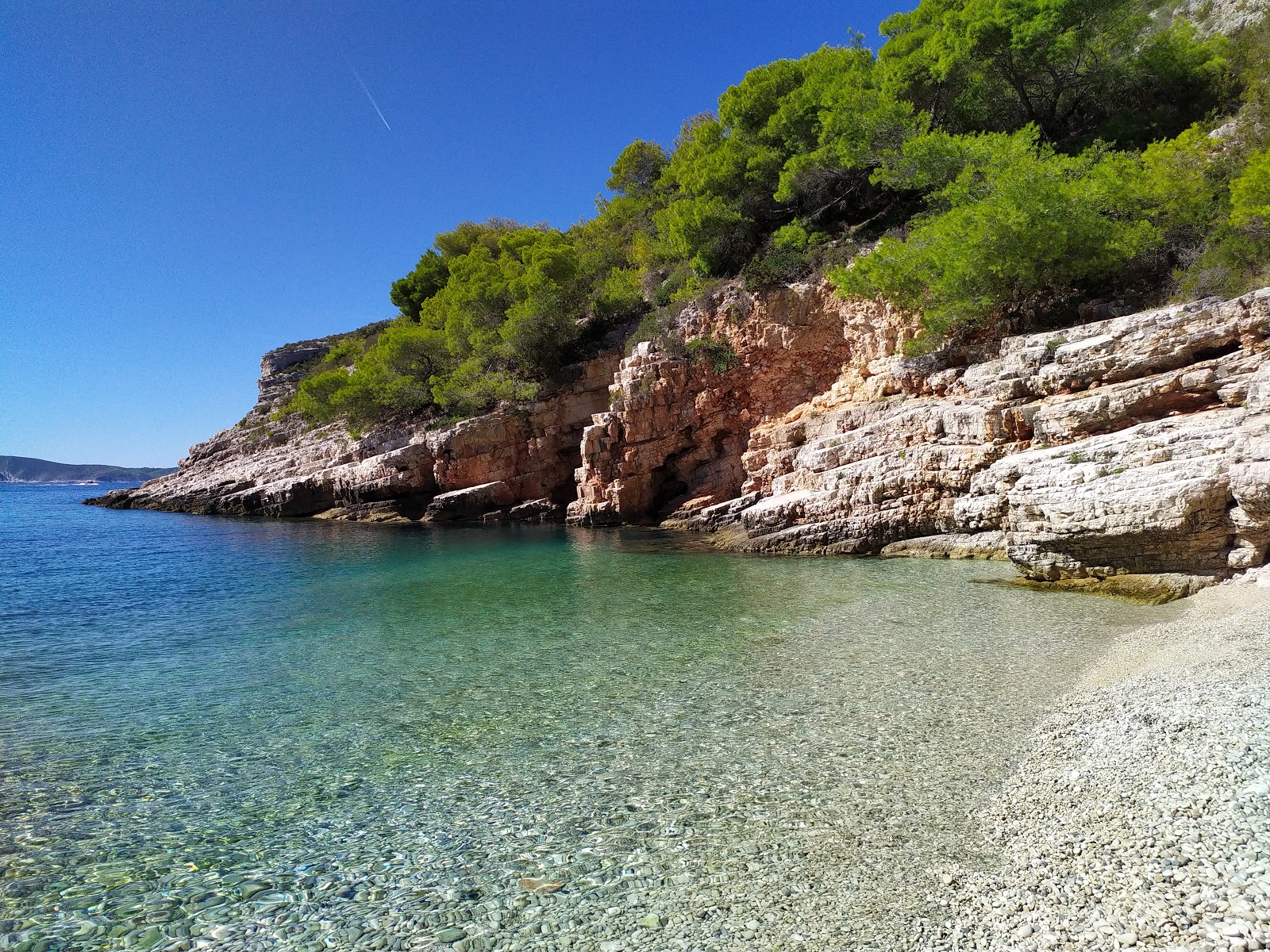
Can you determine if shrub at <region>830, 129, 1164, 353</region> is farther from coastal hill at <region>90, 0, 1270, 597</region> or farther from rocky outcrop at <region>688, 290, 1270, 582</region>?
rocky outcrop at <region>688, 290, 1270, 582</region>

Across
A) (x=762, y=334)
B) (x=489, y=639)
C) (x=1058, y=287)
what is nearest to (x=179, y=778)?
(x=489, y=639)

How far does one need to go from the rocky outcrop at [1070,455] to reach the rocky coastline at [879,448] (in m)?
0.04

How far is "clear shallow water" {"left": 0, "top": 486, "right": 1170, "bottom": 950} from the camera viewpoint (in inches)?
152

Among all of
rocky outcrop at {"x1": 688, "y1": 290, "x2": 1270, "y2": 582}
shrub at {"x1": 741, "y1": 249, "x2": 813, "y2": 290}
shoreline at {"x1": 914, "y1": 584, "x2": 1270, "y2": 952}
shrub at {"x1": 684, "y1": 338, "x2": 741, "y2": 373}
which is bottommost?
shoreline at {"x1": 914, "y1": 584, "x2": 1270, "y2": 952}

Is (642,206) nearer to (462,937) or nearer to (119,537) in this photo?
(119,537)

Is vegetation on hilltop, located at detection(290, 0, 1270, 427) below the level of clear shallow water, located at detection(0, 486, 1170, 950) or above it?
above

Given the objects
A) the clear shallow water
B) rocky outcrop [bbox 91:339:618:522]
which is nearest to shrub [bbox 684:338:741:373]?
rocky outcrop [bbox 91:339:618:522]

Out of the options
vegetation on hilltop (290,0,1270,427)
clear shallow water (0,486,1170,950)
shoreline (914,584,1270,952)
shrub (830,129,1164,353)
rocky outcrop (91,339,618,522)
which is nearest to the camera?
shoreline (914,584,1270,952)

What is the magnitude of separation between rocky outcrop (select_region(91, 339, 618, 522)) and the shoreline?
28.0 metres

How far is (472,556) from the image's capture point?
21.3m

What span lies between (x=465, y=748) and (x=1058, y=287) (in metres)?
20.2

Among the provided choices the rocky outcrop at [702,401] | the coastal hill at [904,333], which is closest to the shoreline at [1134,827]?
the coastal hill at [904,333]

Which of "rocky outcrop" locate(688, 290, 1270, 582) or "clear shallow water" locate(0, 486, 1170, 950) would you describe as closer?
"clear shallow water" locate(0, 486, 1170, 950)

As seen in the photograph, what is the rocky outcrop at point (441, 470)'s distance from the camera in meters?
34.2
